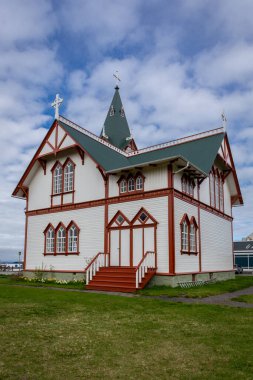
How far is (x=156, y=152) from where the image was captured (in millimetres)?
24438

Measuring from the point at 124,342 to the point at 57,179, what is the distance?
18.8 meters

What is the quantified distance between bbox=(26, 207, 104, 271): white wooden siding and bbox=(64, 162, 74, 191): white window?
1653 millimetres

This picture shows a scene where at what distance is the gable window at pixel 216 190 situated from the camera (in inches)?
1006

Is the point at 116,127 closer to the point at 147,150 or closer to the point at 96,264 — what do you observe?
the point at 147,150

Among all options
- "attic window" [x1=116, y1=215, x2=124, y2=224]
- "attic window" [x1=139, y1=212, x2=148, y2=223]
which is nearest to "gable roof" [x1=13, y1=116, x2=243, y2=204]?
"attic window" [x1=116, y1=215, x2=124, y2=224]

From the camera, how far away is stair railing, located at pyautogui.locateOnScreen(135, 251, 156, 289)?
1766cm

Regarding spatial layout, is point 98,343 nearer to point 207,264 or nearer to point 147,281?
point 147,281

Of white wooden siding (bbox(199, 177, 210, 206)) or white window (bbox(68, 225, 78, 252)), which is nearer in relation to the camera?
white window (bbox(68, 225, 78, 252))

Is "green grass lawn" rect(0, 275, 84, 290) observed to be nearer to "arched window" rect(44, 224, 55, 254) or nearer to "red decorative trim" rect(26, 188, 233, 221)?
"arched window" rect(44, 224, 55, 254)

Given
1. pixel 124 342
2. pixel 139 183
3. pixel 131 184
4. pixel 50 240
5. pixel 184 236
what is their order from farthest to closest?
1. pixel 50 240
2. pixel 131 184
3. pixel 139 183
4. pixel 184 236
5. pixel 124 342

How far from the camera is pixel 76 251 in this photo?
2286 centimetres

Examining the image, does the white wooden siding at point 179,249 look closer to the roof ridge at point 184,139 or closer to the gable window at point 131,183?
the gable window at point 131,183

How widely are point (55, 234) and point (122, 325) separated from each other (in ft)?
53.3

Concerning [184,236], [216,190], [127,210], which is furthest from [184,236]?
[216,190]
